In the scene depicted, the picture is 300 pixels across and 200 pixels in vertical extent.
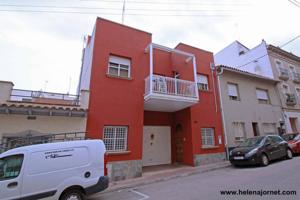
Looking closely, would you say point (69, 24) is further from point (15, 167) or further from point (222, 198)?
point (222, 198)

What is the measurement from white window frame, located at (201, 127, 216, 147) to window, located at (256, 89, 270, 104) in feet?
21.8

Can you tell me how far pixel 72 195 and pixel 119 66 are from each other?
6.62 meters

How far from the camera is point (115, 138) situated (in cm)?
845

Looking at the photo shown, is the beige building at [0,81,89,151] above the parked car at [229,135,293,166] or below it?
above

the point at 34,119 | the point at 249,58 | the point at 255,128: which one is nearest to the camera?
the point at 34,119

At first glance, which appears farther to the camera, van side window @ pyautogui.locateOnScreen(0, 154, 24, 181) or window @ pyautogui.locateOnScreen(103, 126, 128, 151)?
window @ pyautogui.locateOnScreen(103, 126, 128, 151)

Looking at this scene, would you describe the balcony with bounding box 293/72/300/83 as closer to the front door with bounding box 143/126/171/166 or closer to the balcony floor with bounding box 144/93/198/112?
the balcony floor with bounding box 144/93/198/112

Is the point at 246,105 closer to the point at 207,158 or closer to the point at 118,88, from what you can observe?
the point at 207,158

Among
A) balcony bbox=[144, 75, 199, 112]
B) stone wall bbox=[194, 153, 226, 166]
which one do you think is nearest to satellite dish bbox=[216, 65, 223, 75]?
balcony bbox=[144, 75, 199, 112]

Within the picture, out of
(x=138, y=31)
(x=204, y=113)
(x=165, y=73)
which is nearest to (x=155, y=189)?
(x=204, y=113)

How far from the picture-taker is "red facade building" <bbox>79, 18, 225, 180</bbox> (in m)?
8.34

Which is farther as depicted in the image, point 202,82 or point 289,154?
point 202,82

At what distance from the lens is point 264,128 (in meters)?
14.1

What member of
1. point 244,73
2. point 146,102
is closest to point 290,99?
point 244,73
